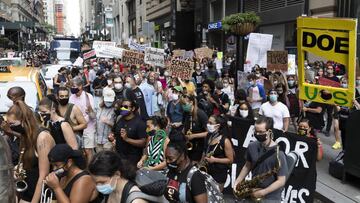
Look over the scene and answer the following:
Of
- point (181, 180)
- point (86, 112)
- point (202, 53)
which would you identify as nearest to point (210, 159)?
point (181, 180)

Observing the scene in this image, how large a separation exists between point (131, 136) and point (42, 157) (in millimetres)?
2020

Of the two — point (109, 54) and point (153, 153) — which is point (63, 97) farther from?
point (109, 54)

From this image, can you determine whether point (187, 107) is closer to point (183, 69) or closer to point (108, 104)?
point (108, 104)

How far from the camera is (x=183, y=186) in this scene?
4.03 m

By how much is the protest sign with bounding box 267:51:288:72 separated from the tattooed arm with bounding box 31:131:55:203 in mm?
9584

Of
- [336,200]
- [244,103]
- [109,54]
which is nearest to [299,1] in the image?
[109,54]

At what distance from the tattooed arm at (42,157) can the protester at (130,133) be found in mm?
1883

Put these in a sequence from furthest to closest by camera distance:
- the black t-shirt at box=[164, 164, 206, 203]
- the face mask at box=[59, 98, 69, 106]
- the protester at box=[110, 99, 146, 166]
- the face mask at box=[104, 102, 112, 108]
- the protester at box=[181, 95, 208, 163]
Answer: the face mask at box=[104, 102, 112, 108] < the protester at box=[181, 95, 208, 163] < the face mask at box=[59, 98, 69, 106] < the protester at box=[110, 99, 146, 166] < the black t-shirt at box=[164, 164, 206, 203]

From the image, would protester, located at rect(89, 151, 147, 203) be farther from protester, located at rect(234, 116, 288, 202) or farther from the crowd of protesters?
protester, located at rect(234, 116, 288, 202)

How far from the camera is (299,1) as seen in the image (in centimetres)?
2158

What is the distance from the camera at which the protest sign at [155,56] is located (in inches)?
614

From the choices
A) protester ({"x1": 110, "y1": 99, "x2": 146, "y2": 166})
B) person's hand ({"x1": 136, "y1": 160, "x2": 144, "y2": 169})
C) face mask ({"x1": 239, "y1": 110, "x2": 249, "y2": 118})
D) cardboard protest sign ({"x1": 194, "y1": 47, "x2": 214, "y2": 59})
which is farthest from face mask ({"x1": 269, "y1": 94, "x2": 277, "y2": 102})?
cardboard protest sign ({"x1": 194, "y1": 47, "x2": 214, "y2": 59})

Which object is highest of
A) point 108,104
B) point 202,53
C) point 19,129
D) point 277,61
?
point 202,53

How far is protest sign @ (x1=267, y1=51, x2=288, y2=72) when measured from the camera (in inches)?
510
